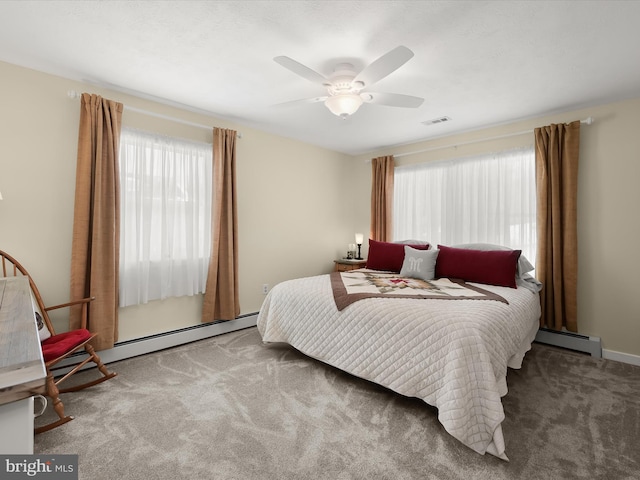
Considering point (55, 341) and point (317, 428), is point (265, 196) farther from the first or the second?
point (317, 428)

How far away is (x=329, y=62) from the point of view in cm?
232

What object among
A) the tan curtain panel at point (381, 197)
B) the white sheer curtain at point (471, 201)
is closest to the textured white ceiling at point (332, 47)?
the white sheer curtain at point (471, 201)

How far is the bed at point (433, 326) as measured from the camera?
69.4 inches

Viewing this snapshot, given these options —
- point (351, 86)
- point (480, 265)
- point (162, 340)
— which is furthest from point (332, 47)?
point (162, 340)

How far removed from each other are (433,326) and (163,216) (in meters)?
2.66

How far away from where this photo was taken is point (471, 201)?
3924 millimetres

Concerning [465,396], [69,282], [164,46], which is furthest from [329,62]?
[69,282]

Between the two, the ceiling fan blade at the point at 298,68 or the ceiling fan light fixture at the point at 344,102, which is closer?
the ceiling fan blade at the point at 298,68

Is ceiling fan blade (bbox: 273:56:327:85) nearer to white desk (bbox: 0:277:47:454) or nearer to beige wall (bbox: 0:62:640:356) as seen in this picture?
white desk (bbox: 0:277:47:454)

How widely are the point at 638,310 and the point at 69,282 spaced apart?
5.08m

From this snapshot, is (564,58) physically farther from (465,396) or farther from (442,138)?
(465,396)

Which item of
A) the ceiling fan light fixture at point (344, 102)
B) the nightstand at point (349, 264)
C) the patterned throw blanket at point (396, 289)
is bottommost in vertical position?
the patterned throw blanket at point (396, 289)

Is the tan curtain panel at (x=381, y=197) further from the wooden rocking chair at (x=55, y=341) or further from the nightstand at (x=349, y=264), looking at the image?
the wooden rocking chair at (x=55, y=341)

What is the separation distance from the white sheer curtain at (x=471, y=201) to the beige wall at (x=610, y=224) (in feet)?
1.51
